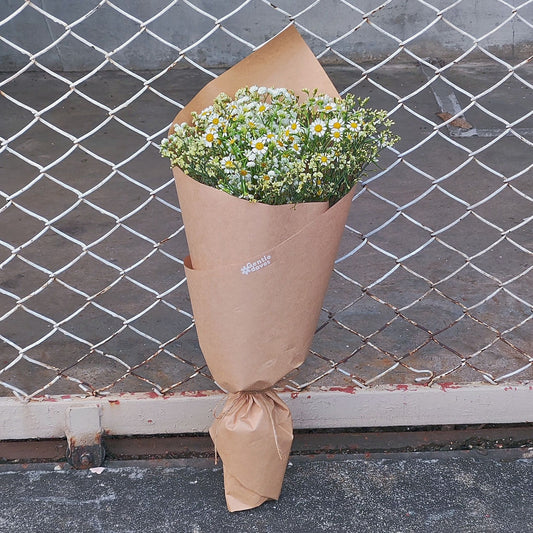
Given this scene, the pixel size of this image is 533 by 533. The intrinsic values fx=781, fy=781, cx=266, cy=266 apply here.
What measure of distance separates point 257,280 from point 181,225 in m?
1.92

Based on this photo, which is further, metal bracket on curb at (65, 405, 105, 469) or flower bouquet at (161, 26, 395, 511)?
metal bracket on curb at (65, 405, 105, 469)

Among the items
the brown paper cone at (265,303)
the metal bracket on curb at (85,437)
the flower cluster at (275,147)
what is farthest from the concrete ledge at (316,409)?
the flower cluster at (275,147)

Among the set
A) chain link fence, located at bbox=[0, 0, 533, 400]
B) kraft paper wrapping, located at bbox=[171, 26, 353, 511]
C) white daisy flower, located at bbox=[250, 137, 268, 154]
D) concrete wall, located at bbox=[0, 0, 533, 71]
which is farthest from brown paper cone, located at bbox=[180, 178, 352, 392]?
concrete wall, located at bbox=[0, 0, 533, 71]

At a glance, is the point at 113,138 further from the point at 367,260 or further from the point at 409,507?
the point at 409,507

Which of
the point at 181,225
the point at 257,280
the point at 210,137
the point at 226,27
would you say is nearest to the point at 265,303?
the point at 257,280

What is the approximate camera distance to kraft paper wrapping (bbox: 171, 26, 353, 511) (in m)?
1.50

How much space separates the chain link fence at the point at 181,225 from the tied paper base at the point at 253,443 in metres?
0.29

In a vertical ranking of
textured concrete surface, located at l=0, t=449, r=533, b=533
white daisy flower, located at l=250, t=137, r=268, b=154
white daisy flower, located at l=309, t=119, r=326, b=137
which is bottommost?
textured concrete surface, located at l=0, t=449, r=533, b=533

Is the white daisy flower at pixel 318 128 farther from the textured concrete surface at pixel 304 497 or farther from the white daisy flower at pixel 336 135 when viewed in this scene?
the textured concrete surface at pixel 304 497

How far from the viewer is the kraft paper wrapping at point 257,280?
150cm

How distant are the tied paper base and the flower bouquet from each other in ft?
0.29

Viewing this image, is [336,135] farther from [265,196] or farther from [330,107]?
[265,196]

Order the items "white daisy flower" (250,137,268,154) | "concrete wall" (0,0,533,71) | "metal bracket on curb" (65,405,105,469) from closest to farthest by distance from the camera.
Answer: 1. "white daisy flower" (250,137,268,154)
2. "metal bracket on curb" (65,405,105,469)
3. "concrete wall" (0,0,533,71)

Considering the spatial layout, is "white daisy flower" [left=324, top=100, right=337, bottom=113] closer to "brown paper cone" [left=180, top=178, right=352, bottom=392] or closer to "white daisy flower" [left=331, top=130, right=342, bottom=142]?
"white daisy flower" [left=331, top=130, right=342, bottom=142]
